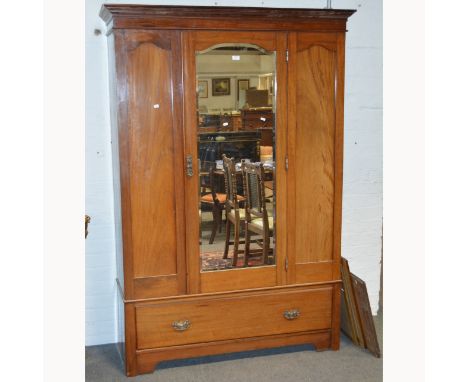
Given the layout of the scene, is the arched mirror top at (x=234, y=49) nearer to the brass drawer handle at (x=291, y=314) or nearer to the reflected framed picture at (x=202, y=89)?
the reflected framed picture at (x=202, y=89)

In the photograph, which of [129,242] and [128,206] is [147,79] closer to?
[128,206]

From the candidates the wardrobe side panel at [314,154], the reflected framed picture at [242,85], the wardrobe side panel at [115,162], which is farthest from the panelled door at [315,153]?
→ the wardrobe side panel at [115,162]

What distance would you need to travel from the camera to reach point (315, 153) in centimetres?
313

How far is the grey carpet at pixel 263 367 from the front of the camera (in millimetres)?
3008

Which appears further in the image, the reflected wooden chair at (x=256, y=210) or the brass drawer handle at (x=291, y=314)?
the brass drawer handle at (x=291, y=314)

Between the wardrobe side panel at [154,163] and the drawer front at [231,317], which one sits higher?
the wardrobe side panel at [154,163]

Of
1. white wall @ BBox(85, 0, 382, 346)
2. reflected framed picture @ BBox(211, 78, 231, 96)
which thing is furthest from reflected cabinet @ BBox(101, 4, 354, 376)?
white wall @ BBox(85, 0, 382, 346)

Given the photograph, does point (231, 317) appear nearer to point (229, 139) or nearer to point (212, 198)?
point (212, 198)

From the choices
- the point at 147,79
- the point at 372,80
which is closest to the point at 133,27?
the point at 147,79

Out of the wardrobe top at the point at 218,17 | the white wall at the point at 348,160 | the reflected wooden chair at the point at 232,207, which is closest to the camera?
the wardrobe top at the point at 218,17

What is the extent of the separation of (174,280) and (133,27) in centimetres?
138

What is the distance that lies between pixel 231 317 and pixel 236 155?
3.07 ft

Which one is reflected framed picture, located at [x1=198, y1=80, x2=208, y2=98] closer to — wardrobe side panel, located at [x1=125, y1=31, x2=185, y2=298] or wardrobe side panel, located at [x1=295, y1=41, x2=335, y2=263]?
wardrobe side panel, located at [x1=125, y1=31, x2=185, y2=298]

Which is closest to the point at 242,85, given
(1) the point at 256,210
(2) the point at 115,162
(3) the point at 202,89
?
(3) the point at 202,89
